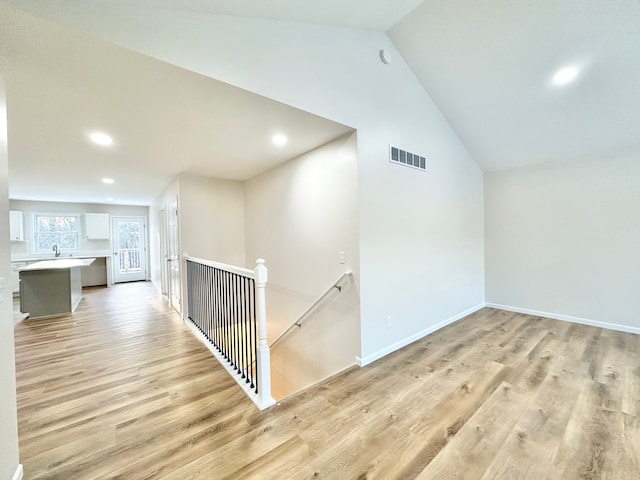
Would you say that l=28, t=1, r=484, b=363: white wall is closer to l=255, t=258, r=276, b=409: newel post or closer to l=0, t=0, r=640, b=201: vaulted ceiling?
l=0, t=0, r=640, b=201: vaulted ceiling

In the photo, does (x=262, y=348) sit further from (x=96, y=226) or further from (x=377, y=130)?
(x=96, y=226)

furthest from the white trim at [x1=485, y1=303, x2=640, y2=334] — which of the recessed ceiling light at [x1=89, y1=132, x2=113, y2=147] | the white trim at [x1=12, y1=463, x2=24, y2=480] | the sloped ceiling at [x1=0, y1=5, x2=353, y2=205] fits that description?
the recessed ceiling light at [x1=89, y1=132, x2=113, y2=147]

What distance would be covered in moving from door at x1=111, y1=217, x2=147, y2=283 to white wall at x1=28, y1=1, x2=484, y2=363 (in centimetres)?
846

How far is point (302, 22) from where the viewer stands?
2.24 meters

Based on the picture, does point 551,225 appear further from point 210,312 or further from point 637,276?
point 210,312

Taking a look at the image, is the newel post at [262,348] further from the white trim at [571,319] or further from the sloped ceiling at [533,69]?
the white trim at [571,319]

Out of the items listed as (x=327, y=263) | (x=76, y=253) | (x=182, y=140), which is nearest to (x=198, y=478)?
(x=327, y=263)

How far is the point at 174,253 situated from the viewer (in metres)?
4.75

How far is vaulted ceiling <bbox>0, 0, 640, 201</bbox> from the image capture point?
7.24 ft

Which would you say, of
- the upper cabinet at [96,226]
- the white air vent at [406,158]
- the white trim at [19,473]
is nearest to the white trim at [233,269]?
the white trim at [19,473]

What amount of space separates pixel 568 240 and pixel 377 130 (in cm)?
355

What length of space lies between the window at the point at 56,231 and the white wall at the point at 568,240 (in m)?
10.7

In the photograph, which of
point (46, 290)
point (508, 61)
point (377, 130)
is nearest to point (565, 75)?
point (508, 61)

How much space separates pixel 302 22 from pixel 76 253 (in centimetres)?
901
